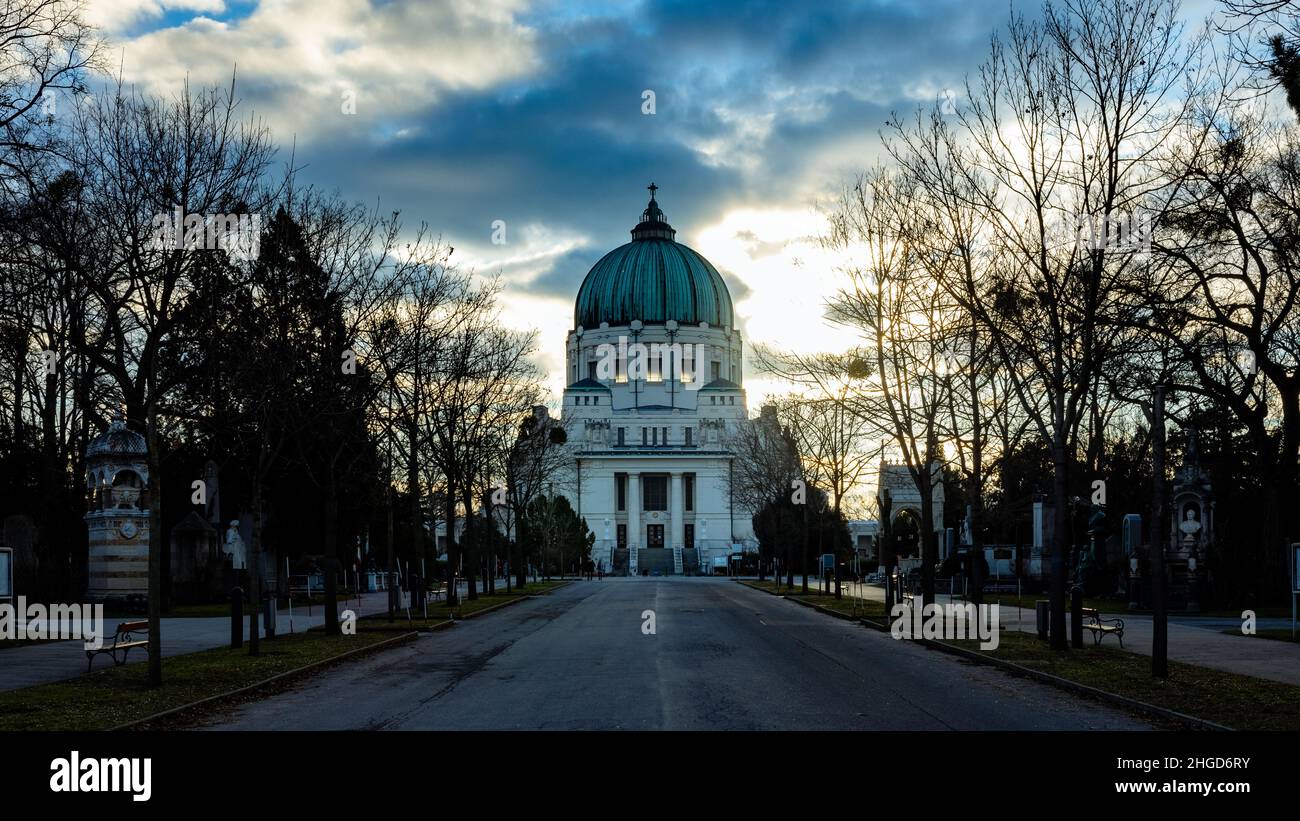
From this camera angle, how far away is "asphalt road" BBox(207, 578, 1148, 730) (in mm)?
15133

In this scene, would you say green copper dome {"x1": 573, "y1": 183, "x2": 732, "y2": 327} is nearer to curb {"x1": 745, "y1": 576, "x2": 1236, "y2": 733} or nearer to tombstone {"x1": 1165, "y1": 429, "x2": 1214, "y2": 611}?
tombstone {"x1": 1165, "y1": 429, "x2": 1214, "y2": 611}

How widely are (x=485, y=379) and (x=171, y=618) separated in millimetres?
13487

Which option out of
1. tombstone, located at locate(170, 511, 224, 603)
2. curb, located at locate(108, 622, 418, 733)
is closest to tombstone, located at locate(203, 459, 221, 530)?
curb, located at locate(108, 622, 418, 733)

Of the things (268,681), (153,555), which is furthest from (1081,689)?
(153,555)

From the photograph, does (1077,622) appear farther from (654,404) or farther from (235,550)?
(654,404)

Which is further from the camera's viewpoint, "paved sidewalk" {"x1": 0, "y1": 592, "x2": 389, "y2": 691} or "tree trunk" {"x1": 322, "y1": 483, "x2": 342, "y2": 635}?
"tree trunk" {"x1": 322, "y1": 483, "x2": 342, "y2": 635}

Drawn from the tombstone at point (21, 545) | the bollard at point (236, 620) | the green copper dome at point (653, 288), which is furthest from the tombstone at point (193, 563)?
the green copper dome at point (653, 288)

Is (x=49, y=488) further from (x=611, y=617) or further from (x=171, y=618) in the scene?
(x=611, y=617)

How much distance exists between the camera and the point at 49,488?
41.0 meters

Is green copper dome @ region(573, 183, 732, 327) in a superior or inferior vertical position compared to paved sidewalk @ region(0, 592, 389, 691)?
superior

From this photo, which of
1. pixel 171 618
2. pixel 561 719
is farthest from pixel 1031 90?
pixel 171 618

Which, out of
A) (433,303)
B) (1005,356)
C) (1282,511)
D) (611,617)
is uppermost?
(433,303)

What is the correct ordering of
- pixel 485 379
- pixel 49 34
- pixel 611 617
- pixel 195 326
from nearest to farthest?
pixel 49 34, pixel 195 326, pixel 611 617, pixel 485 379

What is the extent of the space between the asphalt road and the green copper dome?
403 feet
